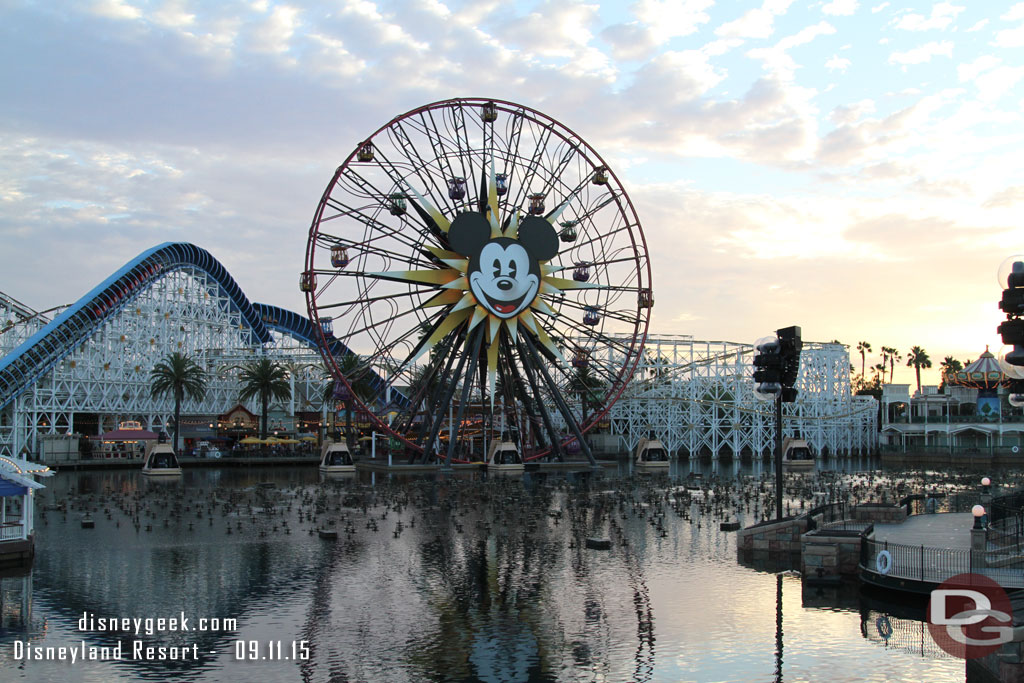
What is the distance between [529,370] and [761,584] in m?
39.6

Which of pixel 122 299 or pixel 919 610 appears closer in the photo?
pixel 919 610

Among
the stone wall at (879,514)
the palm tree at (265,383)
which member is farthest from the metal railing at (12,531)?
the palm tree at (265,383)

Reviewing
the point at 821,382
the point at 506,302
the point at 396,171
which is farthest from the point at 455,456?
the point at 821,382

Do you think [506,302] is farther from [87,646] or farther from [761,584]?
[87,646]

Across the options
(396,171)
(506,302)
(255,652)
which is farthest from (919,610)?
(396,171)

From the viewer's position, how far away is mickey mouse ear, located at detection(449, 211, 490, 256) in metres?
59.6

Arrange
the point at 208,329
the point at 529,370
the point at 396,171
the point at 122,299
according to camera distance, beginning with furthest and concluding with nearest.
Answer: the point at 208,329 < the point at 122,299 < the point at 529,370 < the point at 396,171

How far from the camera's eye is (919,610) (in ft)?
72.6

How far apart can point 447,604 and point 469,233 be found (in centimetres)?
3900

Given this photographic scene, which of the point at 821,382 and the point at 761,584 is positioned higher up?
the point at 821,382

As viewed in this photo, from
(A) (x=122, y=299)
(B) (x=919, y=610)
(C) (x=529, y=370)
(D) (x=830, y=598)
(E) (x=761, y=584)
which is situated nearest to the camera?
(B) (x=919, y=610)

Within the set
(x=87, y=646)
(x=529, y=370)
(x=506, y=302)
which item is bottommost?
(x=87, y=646)

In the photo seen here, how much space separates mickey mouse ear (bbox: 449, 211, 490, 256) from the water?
23000mm

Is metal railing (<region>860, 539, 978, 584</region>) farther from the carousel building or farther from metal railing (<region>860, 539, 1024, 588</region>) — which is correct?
the carousel building
